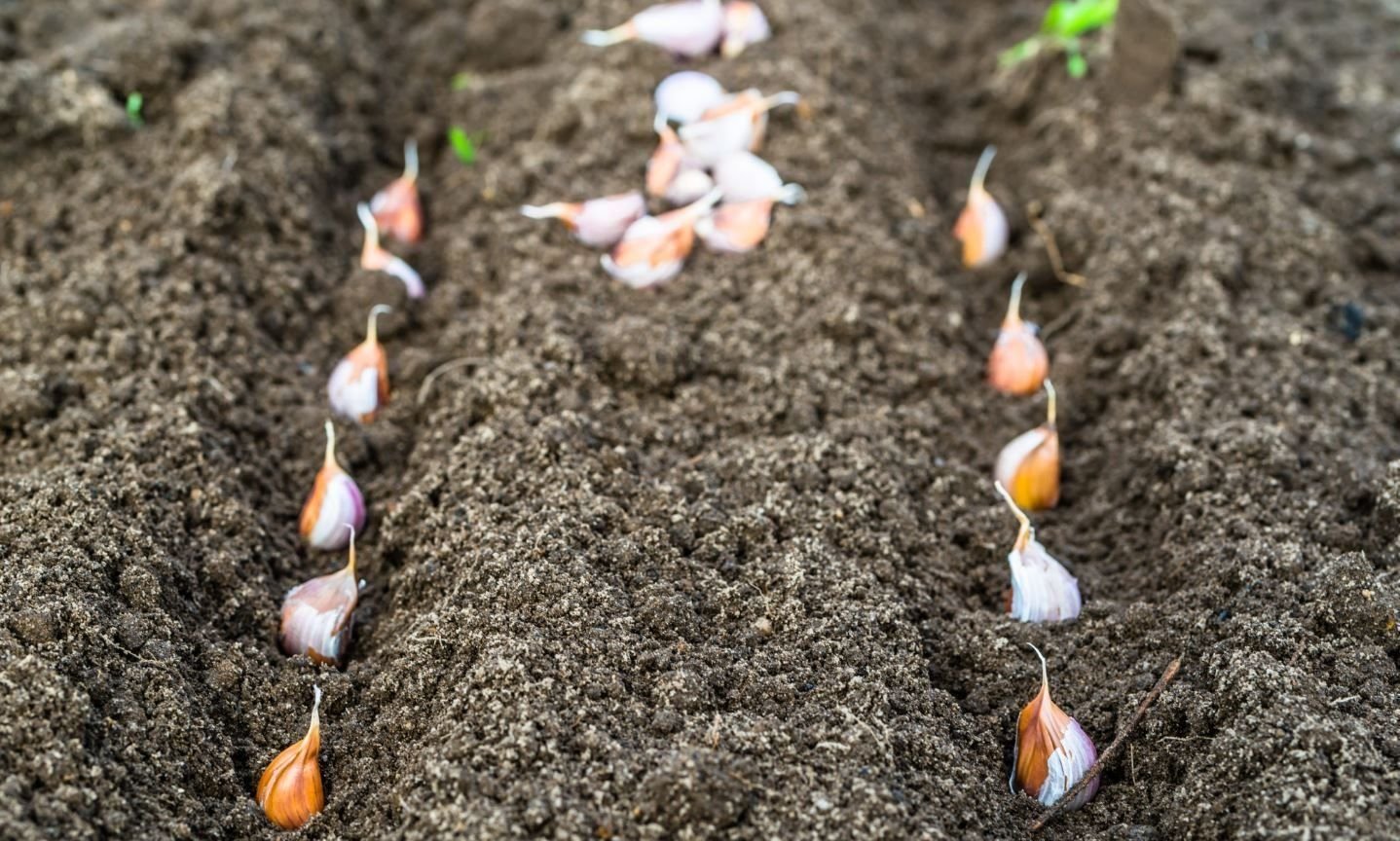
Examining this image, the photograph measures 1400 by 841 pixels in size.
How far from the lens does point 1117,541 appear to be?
8.31ft

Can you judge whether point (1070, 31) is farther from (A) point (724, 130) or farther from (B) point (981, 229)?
(A) point (724, 130)

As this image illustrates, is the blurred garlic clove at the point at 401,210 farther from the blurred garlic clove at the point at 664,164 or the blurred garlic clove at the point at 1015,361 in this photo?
the blurred garlic clove at the point at 1015,361

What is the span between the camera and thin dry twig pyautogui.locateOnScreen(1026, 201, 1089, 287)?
3.11m

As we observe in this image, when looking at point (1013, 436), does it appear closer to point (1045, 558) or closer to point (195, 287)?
point (1045, 558)

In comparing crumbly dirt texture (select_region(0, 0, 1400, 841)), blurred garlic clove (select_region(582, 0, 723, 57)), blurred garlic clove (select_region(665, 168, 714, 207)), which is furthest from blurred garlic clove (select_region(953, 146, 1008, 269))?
blurred garlic clove (select_region(582, 0, 723, 57))

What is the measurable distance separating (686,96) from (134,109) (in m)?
1.36

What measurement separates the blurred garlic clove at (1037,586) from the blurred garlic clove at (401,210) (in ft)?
5.50

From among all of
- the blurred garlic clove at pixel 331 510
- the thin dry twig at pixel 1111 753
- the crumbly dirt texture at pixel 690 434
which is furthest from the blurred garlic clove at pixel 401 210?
the thin dry twig at pixel 1111 753

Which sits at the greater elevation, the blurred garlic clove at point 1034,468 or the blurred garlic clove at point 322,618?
the blurred garlic clove at point 322,618

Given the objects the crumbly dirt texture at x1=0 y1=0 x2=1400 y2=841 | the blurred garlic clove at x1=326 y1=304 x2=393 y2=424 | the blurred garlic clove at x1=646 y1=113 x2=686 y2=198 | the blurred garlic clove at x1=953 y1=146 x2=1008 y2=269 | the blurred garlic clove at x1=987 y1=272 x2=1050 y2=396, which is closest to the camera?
the crumbly dirt texture at x1=0 y1=0 x2=1400 y2=841

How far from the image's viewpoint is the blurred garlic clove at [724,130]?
312 centimetres

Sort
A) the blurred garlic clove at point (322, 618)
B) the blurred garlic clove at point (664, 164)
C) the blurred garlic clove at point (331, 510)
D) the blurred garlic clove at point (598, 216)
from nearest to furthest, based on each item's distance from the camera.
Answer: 1. the blurred garlic clove at point (322, 618)
2. the blurred garlic clove at point (331, 510)
3. the blurred garlic clove at point (598, 216)
4. the blurred garlic clove at point (664, 164)

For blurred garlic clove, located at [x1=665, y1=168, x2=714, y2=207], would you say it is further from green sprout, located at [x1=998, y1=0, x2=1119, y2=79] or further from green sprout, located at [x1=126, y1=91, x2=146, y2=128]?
green sprout, located at [x1=126, y1=91, x2=146, y2=128]

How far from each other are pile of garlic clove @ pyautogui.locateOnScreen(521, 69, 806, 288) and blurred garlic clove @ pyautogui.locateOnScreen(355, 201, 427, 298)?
313 mm
